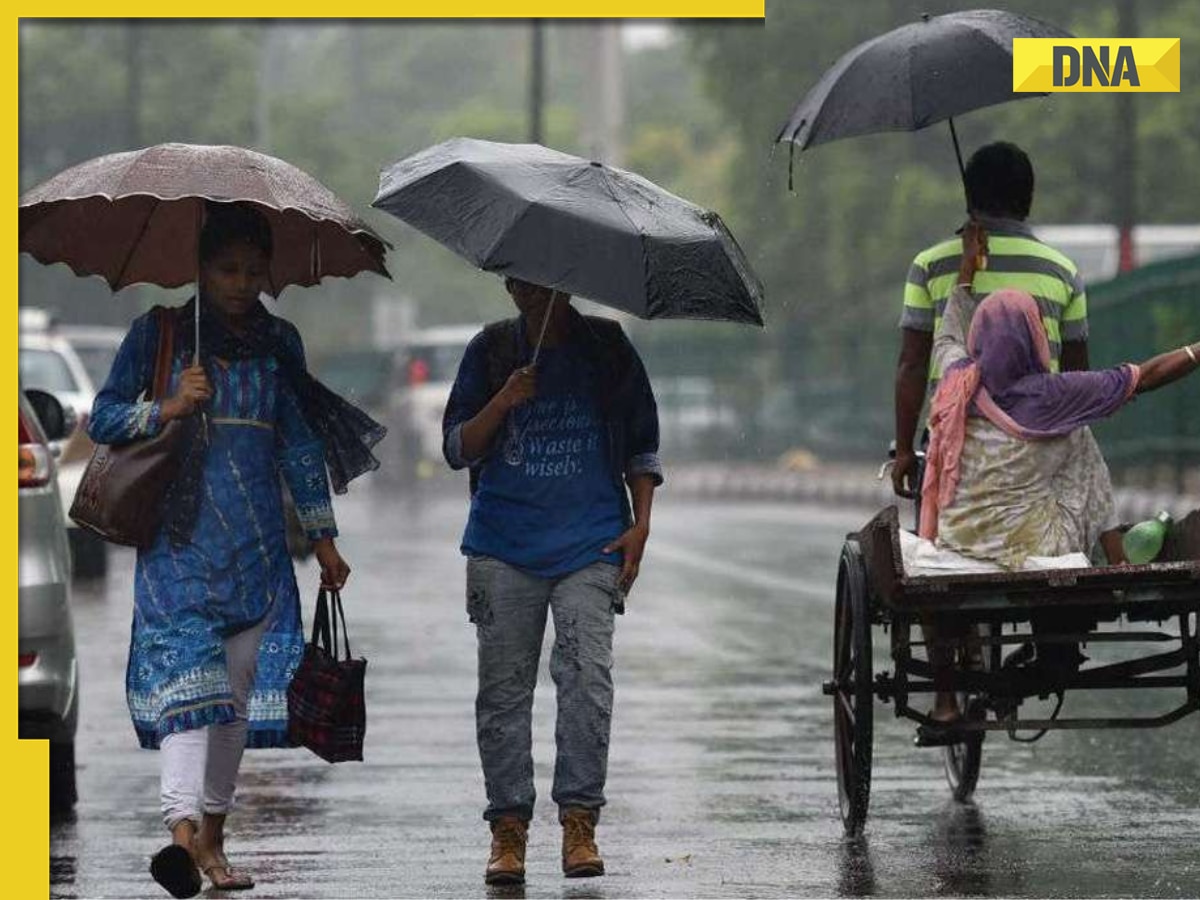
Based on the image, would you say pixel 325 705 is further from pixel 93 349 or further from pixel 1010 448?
pixel 93 349

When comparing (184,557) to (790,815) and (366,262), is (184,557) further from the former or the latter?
(790,815)

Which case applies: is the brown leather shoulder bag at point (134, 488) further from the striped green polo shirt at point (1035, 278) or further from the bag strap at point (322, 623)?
the striped green polo shirt at point (1035, 278)

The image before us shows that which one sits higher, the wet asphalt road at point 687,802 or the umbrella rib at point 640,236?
the umbrella rib at point 640,236

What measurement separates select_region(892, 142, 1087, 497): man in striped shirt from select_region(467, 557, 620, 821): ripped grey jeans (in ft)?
4.67

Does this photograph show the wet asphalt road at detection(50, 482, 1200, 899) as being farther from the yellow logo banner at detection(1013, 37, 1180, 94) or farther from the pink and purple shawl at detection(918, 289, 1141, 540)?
the yellow logo banner at detection(1013, 37, 1180, 94)

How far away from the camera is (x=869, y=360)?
1590 inches

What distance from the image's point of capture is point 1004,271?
8.45 m

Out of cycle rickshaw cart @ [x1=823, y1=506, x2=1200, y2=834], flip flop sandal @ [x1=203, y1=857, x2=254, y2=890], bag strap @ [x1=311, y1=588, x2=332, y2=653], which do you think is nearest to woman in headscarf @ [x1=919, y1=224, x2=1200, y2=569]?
cycle rickshaw cart @ [x1=823, y1=506, x2=1200, y2=834]

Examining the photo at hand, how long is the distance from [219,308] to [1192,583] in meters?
2.63

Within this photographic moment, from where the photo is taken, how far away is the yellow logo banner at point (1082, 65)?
8469mm

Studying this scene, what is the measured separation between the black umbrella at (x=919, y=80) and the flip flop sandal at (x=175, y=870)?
2.80 m

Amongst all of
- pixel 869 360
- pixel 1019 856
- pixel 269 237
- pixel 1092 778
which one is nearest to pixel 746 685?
pixel 1092 778

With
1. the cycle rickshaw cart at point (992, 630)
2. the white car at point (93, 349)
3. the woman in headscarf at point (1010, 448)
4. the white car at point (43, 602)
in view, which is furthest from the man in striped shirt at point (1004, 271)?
the white car at point (93, 349)

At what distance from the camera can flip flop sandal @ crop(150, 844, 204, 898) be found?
6902 millimetres
